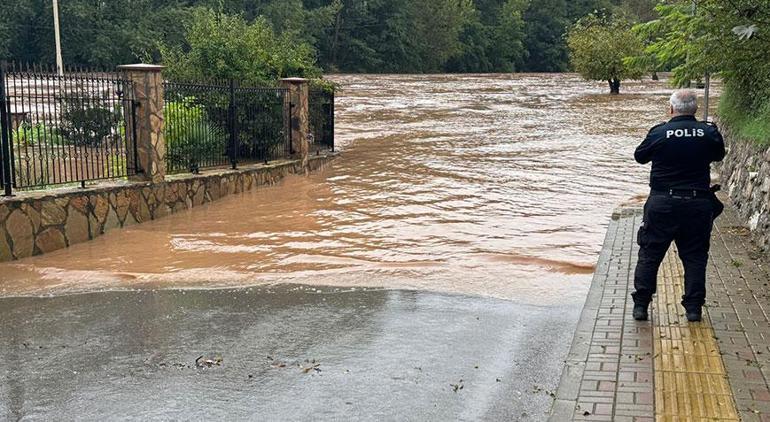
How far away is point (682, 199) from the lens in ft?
21.1

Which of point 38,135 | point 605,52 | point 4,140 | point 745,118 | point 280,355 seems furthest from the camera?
point 605,52

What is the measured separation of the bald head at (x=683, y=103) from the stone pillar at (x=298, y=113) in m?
11.8

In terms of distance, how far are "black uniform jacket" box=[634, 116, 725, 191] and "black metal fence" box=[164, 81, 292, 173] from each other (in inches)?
342

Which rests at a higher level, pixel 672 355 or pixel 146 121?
pixel 146 121

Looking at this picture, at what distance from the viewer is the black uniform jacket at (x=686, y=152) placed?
6.43 meters

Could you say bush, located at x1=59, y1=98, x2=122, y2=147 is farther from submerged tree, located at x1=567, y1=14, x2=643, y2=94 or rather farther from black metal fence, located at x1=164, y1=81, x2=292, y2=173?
submerged tree, located at x1=567, y1=14, x2=643, y2=94

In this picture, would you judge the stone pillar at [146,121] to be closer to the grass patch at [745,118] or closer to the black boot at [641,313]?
the black boot at [641,313]

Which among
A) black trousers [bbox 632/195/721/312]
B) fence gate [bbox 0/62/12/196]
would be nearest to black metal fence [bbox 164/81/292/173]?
fence gate [bbox 0/62/12/196]

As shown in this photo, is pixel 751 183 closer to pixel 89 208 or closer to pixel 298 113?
pixel 89 208

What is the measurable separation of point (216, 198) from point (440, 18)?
74.3 meters

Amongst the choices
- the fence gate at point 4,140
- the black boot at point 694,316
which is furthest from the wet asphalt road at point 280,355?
the fence gate at point 4,140

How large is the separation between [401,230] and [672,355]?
6.14 meters

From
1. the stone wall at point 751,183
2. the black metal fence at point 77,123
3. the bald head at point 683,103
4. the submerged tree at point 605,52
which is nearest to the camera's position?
the bald head at point 683,103

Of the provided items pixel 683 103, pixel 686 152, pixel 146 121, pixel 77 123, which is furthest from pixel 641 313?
pixel 77 123
